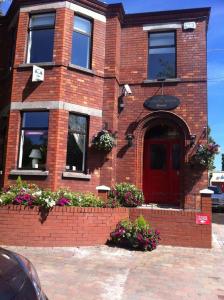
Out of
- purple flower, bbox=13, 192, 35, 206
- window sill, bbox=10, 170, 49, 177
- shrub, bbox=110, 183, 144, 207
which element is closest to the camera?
purple flower, bbox=13, 192, 35, 206

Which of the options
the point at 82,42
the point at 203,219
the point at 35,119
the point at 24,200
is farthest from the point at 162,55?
the point at 24,200

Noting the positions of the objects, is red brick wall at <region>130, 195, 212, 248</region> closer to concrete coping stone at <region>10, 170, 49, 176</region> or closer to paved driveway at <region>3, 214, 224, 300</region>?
paved driveway at <region>3, 214, 224, 300</region>

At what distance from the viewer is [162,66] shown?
12.7 meters

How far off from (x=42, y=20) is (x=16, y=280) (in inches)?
430

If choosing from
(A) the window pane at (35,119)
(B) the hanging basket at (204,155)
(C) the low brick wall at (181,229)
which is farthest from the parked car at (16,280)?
(B) the hanging basket at (204,155)

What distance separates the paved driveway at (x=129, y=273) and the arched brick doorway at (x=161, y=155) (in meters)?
3.09

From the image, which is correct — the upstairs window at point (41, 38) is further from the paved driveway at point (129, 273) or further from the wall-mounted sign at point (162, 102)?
the paved driveway at point (129, 273)

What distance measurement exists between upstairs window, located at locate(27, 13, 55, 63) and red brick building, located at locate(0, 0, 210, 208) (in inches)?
1.4

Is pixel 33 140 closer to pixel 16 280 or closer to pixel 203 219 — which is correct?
pixel 203 219

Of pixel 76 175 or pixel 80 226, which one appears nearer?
pixel 80 226

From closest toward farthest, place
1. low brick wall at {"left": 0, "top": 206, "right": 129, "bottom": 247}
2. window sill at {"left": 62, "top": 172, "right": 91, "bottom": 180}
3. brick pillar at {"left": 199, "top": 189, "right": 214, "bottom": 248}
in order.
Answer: low brick wall at {"left": 0, "top": 206, "right": 129, "bottom": 247} < brick pillar at {"left": 199, "top": 189, "right": 214, "bottom": 248} < window sill at {"left": 62, "top": 172, "right": 91, "bottom": 180}

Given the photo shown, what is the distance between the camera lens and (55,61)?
11.5 m

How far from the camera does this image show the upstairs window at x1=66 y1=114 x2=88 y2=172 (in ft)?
37.3

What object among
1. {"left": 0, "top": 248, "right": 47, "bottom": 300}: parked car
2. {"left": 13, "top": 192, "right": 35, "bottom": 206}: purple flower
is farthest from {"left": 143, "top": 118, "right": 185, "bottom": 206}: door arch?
{"left": 0, "top": 248, "right": 47, "bottom": 300}: parked car
